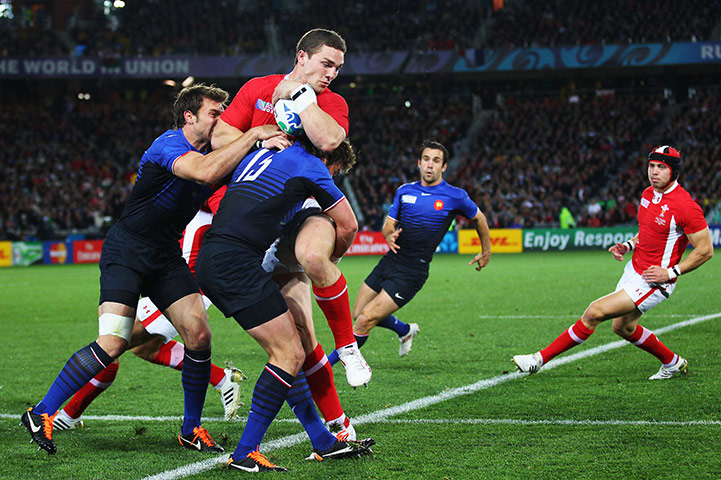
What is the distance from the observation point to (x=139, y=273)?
5.13 m

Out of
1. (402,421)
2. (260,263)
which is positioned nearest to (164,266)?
(260,263)

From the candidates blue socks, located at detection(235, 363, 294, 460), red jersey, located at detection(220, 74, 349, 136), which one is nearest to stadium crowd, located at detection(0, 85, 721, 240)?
red jersey, located at detection(220, 74, 349, 136)

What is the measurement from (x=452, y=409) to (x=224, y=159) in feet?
8.75

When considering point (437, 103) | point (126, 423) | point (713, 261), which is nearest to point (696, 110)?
point (437, 103)

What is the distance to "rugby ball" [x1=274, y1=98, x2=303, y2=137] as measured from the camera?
4641 mm

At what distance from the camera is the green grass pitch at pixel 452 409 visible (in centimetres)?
456

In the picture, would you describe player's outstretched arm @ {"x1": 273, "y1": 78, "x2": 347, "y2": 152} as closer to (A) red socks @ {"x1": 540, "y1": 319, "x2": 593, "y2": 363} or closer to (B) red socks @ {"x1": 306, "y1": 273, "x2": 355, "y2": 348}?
(B) red socks @ {"x1": 306, "y1": 273, "x2": 355, "y2": 348}

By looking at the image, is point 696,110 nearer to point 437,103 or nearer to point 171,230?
point 437,103

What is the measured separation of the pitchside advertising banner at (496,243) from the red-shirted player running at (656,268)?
21.1 meters

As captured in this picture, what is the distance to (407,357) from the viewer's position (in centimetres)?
881

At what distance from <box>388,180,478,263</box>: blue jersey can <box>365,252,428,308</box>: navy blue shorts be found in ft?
0.34

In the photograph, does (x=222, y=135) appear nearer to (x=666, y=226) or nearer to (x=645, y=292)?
(x=645, y=292)

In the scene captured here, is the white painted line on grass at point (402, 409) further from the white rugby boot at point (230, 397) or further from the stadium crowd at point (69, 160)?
the stadium crowd at point (69, 160)

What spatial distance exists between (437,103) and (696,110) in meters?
11.7
